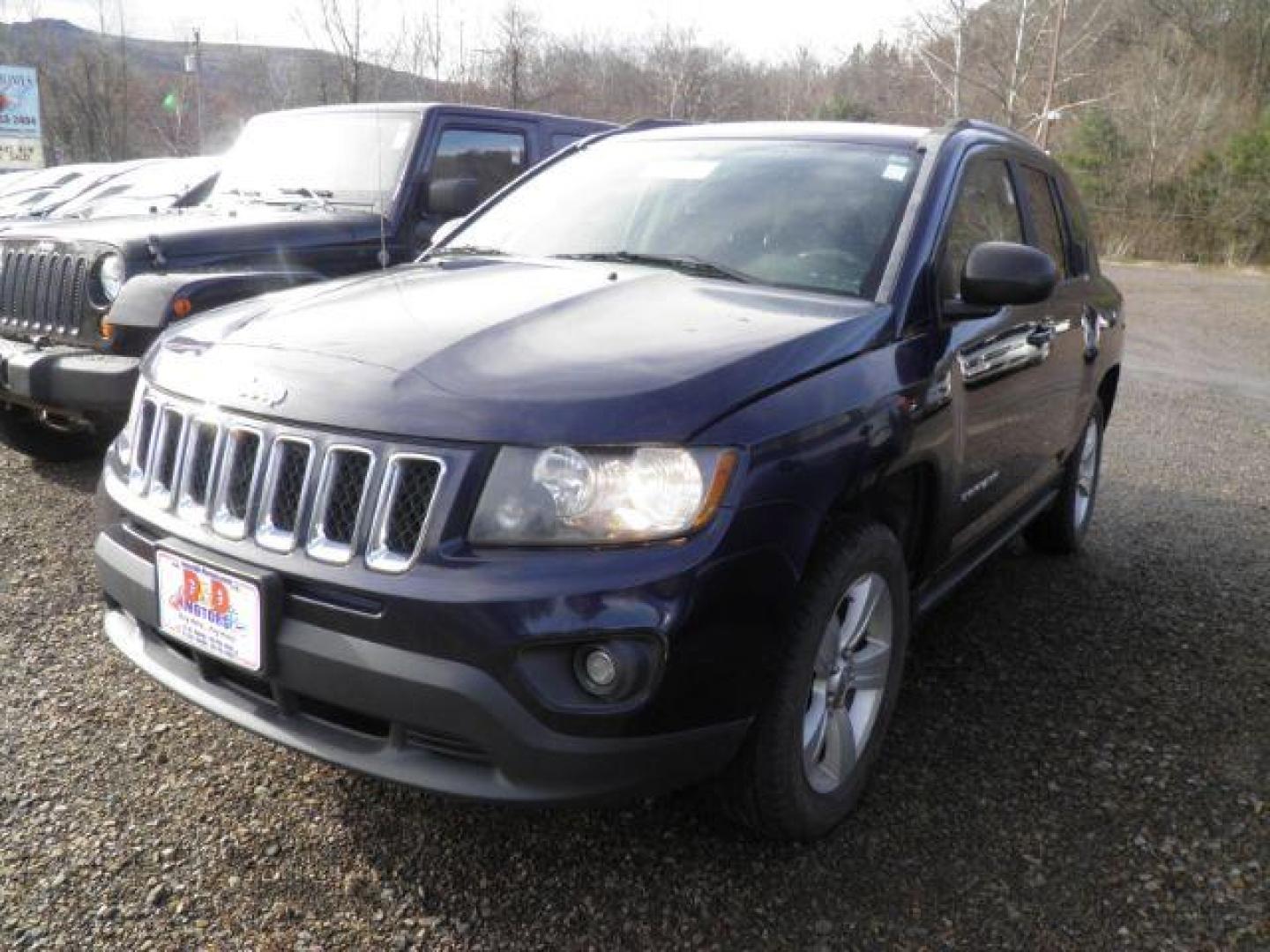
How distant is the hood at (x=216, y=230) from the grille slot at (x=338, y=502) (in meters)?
3.32

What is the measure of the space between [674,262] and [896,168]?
0.72 meters

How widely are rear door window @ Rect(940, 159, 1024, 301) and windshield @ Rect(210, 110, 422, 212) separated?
3.35m

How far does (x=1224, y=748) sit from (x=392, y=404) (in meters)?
2.59

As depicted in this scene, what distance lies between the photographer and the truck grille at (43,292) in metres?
4.74

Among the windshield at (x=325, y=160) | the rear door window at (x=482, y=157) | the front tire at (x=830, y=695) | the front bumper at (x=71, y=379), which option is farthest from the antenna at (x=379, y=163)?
the front tire at (x=830, y=695)

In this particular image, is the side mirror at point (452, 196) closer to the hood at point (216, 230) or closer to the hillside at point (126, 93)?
the hood at point (216, 230)

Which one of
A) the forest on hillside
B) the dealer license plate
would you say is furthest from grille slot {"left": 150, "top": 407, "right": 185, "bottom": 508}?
the forest on hillside

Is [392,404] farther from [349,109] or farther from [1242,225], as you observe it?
[1242,225]

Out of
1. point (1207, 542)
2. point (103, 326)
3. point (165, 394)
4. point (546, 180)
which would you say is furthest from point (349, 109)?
point (1207, 542)

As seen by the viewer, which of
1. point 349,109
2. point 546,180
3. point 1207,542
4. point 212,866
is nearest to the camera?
point 212,866

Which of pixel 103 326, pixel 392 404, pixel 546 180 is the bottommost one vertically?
pixel 103 326

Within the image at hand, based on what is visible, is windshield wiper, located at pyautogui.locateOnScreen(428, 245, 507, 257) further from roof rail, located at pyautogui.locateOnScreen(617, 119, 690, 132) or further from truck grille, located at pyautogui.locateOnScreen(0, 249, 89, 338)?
truck grille, located at pyautogui.locateOnScreen(0, 249, 89, 338)

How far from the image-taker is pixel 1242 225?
26688 mm

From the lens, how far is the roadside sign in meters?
20.8
